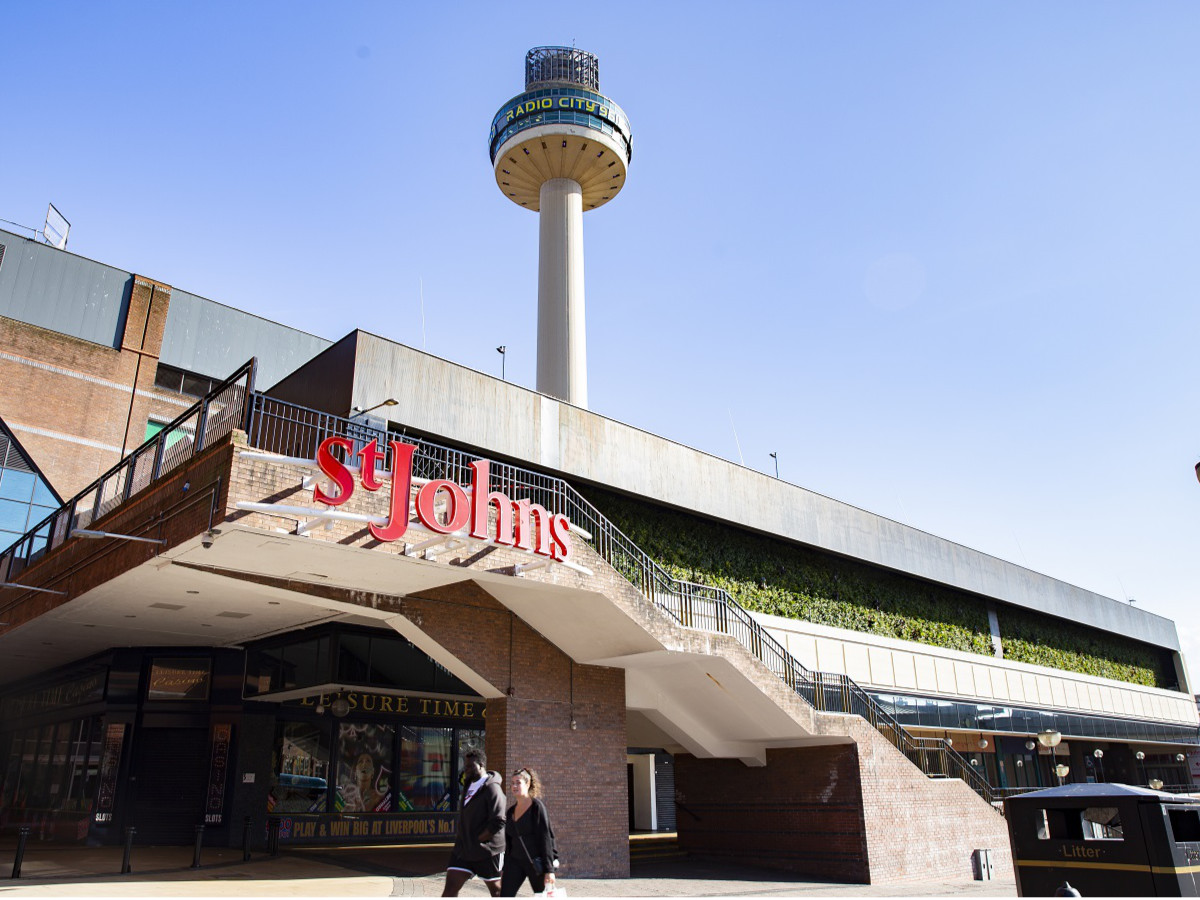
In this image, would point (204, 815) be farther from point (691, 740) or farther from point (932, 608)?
point (932, 608)

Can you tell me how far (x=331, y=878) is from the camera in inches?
551

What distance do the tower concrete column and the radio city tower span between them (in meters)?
0.04

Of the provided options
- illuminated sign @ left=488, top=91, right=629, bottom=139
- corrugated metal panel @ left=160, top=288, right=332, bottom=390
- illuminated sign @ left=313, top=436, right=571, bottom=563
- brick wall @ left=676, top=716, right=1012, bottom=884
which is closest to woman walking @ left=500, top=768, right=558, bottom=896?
illuminated sign @ left=313, top=436, right=571, bottom=563

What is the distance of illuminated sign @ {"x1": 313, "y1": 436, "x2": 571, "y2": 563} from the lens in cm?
1175

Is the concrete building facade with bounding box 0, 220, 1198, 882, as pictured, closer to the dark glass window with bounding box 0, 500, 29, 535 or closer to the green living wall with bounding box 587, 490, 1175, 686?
the green living wall with bounding box 587, 490, 1175, 686

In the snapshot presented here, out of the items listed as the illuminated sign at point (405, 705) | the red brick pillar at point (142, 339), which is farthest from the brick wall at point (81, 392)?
the illuminated sign at point (405, 705)

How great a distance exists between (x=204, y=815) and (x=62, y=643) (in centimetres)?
506

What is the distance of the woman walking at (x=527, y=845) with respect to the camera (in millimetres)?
8422

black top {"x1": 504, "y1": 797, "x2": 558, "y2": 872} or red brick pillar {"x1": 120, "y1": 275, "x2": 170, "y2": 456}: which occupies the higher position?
red brick pillar {"x1": 120, "y1": 275, "x2": 170, "y2": 456}

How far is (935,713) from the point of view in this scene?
96.9ft

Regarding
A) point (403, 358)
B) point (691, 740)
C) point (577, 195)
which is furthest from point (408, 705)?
point (577, 195)

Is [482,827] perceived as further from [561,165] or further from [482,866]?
[561,165]

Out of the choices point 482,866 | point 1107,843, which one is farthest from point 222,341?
point 1107,843

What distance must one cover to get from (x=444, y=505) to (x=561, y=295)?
25.8 m
